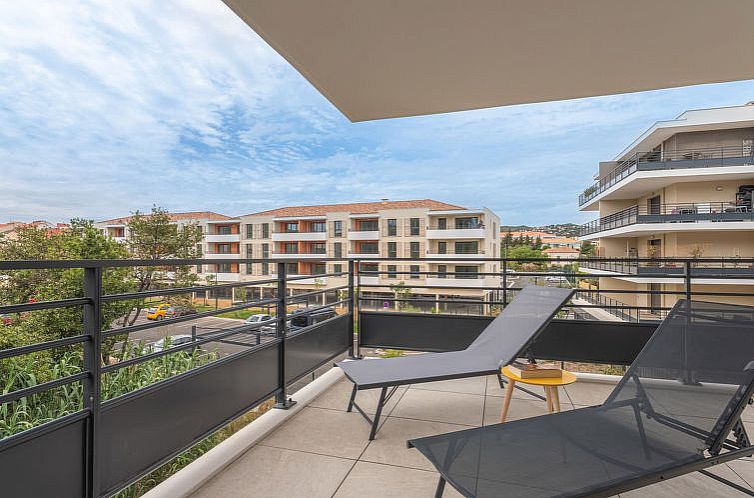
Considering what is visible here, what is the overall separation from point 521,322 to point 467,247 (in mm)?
29488

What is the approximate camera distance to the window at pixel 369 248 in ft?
112

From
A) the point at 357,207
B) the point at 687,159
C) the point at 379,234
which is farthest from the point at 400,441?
the point at 357,207

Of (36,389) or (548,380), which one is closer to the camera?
(36,389)

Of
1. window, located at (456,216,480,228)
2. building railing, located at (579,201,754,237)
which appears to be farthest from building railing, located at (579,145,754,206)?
window, located at (456,216,480,228)

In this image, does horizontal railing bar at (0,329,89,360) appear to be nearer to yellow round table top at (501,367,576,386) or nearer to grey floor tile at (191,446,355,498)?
grey floor tile at (191,446,355,498)

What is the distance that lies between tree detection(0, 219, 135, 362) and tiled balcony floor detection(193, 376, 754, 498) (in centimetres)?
504

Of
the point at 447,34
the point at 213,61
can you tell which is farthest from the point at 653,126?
the point at 213,61

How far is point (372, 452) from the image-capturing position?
87.0 inches

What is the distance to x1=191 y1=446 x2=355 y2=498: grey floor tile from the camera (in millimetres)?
1842

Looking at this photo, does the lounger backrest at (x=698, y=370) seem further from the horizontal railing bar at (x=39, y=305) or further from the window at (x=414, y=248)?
the window at (x=414, y=248)

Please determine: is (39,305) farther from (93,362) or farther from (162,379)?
(162,379)

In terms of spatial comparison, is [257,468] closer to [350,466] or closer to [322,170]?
[350,466]

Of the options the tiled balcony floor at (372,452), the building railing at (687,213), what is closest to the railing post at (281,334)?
the tiled balcony floor at (372,452)

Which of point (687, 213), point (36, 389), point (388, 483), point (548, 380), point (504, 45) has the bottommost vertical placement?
point (388, 483)
